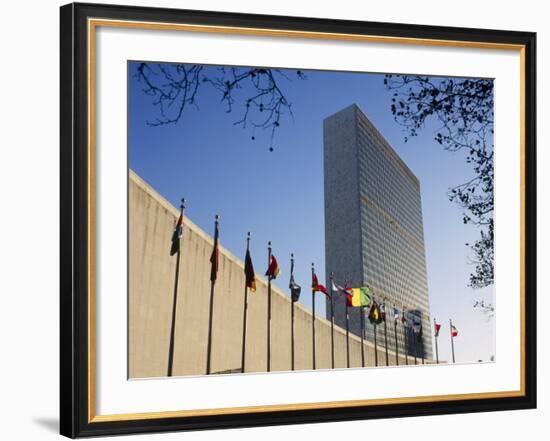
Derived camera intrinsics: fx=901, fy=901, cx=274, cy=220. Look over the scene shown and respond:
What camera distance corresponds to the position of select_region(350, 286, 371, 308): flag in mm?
6121

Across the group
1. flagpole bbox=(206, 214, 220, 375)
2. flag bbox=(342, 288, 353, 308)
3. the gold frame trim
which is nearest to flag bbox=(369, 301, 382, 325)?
flag bbox=(342, 288, 353, 308)

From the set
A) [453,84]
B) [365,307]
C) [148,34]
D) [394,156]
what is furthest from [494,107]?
[148,34]

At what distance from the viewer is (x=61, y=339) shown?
5305mm

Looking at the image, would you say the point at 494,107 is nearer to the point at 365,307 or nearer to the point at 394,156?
the point at 394,156

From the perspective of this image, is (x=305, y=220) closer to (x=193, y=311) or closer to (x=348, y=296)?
(x=348, y=296)

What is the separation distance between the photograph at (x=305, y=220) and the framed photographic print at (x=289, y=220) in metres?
0.01

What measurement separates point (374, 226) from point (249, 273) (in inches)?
42.3

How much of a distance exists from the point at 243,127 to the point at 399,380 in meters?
2.01

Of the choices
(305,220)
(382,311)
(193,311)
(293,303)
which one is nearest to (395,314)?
(382,311)

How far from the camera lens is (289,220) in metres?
5.97

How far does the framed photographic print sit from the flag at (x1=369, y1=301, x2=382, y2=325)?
2cm

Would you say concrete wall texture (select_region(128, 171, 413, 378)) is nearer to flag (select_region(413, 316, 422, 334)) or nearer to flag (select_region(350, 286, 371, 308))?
flag (select_region(350, 286, 371, 308))

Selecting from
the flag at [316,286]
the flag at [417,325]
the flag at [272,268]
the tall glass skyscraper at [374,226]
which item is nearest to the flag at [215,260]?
the flag at [272,268]

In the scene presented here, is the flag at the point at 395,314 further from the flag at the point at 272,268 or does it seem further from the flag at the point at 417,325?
Answer: the flag at the point at 272,268
